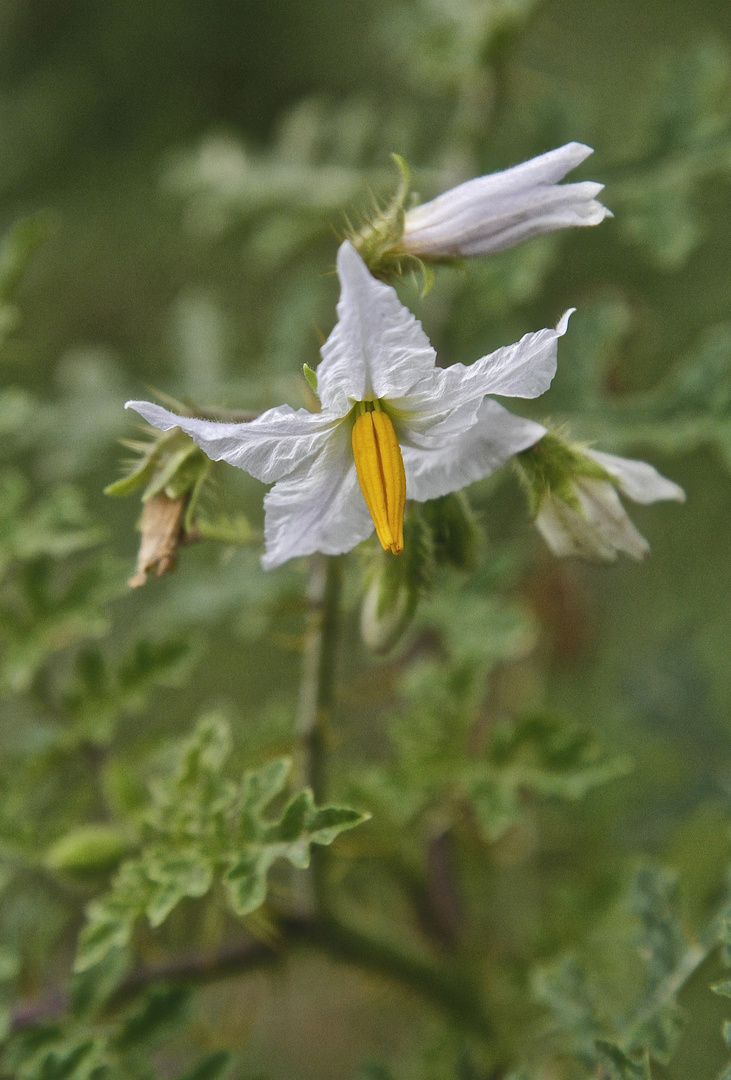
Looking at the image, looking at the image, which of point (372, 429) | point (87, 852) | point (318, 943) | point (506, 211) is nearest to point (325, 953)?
point (318, 943)

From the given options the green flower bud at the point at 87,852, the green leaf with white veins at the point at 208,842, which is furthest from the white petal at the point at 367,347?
the green flower bud at the point at 87,852

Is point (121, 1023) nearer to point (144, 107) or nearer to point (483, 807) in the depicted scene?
point (483, 807)

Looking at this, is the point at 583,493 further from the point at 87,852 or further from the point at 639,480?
the point at 87,852

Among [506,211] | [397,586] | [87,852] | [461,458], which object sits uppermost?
[506,211]

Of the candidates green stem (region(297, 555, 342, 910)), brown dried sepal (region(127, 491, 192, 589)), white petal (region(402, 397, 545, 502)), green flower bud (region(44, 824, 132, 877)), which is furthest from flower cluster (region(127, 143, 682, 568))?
green flower bud (region(44, 824, 132, 877))

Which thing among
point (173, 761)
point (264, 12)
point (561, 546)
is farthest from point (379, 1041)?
point (264, 12)

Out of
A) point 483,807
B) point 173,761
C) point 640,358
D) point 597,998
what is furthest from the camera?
point 640,358

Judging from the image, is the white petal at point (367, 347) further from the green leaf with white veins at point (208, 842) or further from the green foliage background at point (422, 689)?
the green leaf with white veins at point (208, 842)
